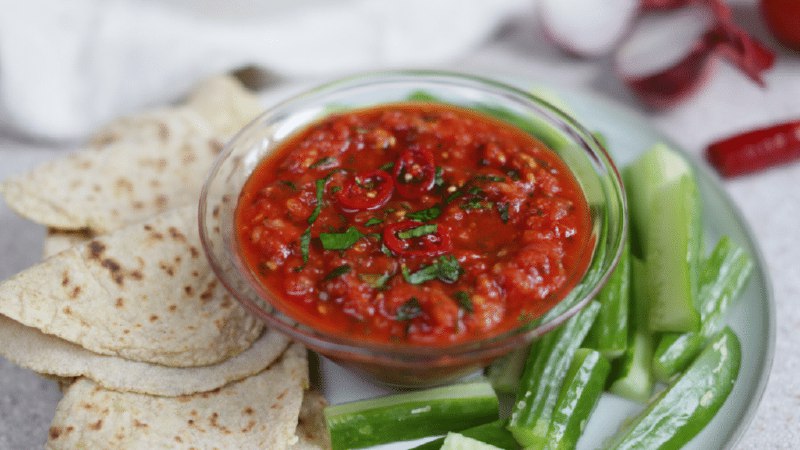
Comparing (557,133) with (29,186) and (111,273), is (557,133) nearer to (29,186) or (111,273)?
(111,273)

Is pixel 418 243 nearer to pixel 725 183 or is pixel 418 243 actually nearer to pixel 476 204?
pixel 476 204

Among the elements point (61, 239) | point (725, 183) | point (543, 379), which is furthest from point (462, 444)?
point (725, 183)

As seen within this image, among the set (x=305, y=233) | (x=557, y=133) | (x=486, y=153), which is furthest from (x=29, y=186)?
(x=557, y=133)

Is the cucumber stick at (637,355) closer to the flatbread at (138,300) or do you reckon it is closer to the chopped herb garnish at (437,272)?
the chopped herb garnish at (437,272)

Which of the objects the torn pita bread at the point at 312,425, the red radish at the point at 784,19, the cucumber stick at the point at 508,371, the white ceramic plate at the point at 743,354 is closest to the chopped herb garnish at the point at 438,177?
the cucumber stick at the point at 508,371

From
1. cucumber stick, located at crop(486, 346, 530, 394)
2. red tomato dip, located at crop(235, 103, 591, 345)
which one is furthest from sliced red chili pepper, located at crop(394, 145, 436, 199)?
cucumber stick, located at crop(486, 346, 530, 394)

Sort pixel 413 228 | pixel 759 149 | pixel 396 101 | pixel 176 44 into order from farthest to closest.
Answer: pixel 176 44, pixel 759 149, pixel 396 101, pixel 413 228
